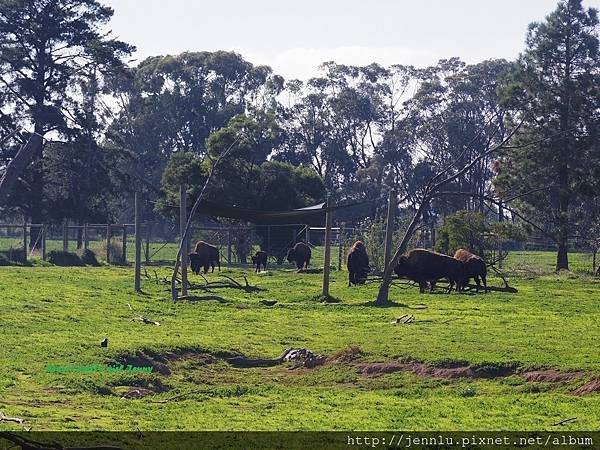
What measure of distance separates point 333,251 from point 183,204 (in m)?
34.6

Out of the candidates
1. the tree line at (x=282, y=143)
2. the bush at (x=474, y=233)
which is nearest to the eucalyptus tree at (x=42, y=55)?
the tree line at (x=282, y=143)

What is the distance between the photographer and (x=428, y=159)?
8562 cm

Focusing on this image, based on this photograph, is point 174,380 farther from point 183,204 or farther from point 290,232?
point 290,232

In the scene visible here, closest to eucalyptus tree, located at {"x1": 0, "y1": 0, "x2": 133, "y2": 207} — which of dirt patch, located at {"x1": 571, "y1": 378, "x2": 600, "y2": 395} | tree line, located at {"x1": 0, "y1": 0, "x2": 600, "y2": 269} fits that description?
tree line, located at {"x1": 0, "y1": 0, "x2": 600, "y2": 269}

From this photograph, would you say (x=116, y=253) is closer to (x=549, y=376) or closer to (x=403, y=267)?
(x=403, y=267)

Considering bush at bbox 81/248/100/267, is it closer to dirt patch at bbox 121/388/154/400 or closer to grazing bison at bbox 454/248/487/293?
grazing bison at bbox 454/248/487/293

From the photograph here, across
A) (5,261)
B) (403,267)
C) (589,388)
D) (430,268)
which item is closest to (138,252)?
(403,267)

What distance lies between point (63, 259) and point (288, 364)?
97.6 feet

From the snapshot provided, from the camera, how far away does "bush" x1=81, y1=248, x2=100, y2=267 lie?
46.8m

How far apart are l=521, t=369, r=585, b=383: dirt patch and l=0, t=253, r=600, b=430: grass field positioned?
11cm

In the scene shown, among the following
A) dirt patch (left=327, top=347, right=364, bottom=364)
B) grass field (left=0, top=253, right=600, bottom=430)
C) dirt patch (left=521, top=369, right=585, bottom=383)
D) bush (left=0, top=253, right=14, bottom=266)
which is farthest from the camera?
bush (left=0, top=253, right=14, bottom=266)

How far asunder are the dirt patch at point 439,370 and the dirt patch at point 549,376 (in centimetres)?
46

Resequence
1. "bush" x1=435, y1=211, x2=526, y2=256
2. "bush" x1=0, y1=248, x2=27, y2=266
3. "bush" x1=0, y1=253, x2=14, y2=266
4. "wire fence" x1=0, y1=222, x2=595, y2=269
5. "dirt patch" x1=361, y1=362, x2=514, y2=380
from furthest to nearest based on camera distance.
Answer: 1. "wire fence" x1=0, y1=222, x2=595, y2=269
2. "bush" x1=0, y1=248, x2=27, y2=266
3. "bush" x1=0, y1=253, x2=14, y2=266
4. "bush" x1=435, y1=211, x2=526, y2=256
5. "dirt patch" x1=361, y1=362, x2=514, y2=380

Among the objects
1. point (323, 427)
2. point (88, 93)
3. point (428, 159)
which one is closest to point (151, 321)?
point (323, 427)
